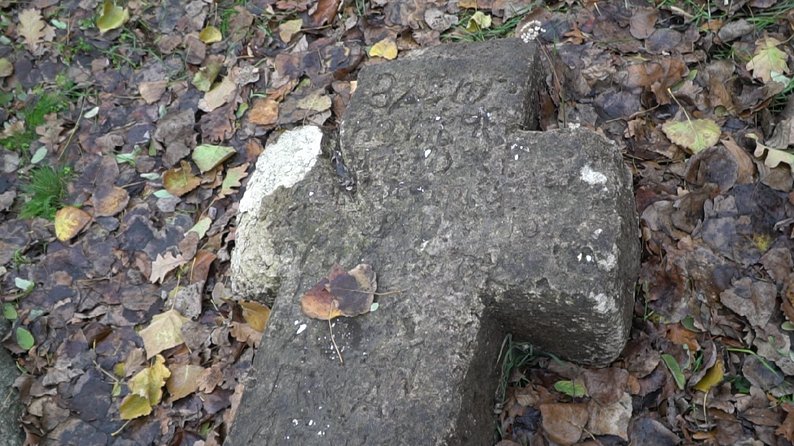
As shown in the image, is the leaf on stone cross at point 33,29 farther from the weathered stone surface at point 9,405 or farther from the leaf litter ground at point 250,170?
the weathered stone surface at point 9,405

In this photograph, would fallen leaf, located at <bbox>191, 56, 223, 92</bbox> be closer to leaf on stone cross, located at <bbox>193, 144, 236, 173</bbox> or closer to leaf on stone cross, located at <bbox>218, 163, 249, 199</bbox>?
leaf on stone cross, located at <bbox>193, 144, 236, 173</bbox>

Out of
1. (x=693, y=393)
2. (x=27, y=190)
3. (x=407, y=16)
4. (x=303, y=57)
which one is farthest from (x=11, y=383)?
(x=693, y=393)

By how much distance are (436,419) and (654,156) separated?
4.72ft

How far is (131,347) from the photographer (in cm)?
312

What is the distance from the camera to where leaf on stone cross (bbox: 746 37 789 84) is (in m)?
2.86

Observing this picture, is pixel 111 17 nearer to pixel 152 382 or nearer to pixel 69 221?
pixel 69 221

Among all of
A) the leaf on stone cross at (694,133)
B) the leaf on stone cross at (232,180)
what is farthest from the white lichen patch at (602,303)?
the leaf on stone cross at (232,180)

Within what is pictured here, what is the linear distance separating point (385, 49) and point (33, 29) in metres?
2.30

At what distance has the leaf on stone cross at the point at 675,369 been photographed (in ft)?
7.82

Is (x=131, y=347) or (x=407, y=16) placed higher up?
(x=407, y=16)

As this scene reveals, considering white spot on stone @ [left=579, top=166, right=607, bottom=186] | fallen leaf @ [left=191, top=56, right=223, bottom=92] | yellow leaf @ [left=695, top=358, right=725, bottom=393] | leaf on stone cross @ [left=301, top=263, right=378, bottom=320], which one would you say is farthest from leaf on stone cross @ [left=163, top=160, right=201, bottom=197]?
yellow leaf @ [left=695, top=358, right=725, bottom=393]

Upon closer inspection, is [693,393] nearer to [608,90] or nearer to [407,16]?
[608,90]

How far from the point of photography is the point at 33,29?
4.39 meters

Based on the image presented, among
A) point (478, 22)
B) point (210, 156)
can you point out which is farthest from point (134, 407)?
point (478, 22)
